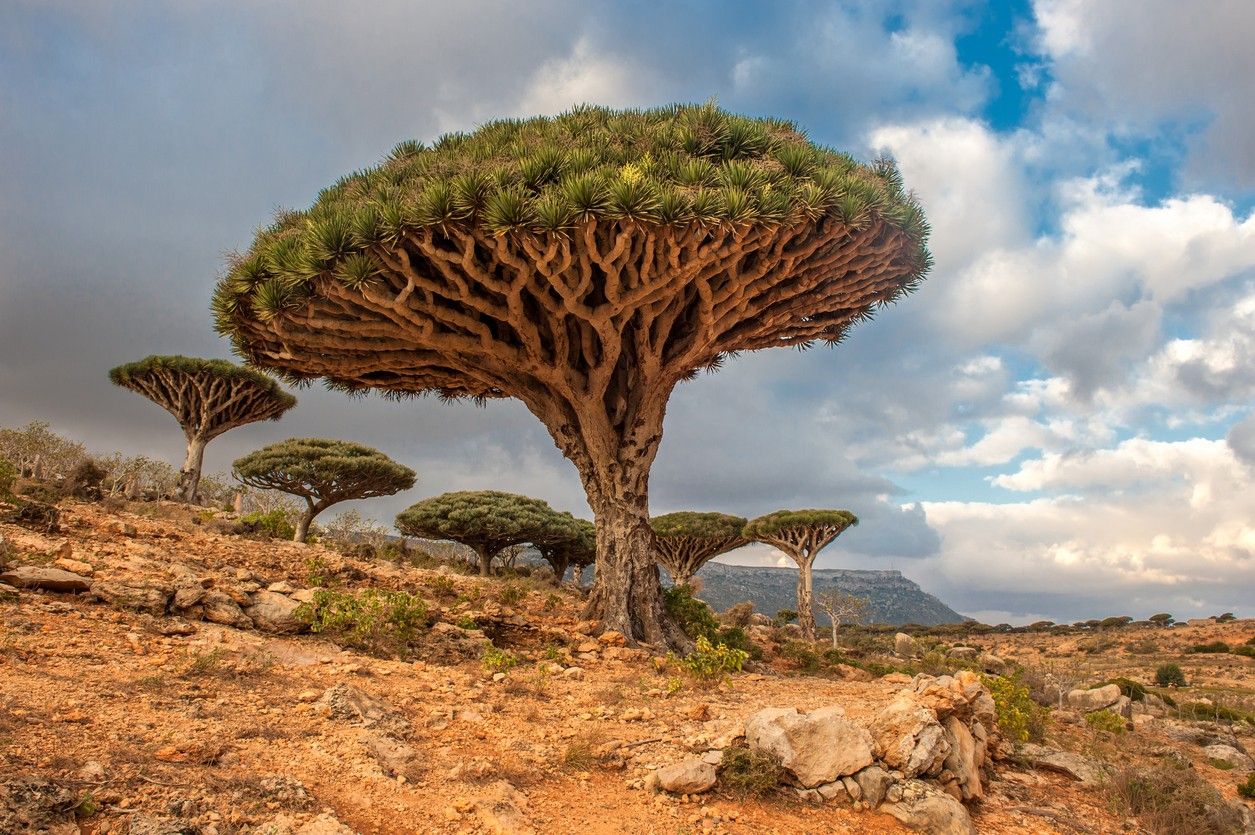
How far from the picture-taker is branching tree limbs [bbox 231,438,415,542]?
2567 centimetres

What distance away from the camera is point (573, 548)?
3362 centimetres

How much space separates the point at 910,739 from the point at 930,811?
523mm

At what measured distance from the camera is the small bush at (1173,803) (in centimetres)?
567

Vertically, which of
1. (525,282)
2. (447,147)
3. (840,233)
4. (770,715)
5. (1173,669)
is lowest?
(1173,669)

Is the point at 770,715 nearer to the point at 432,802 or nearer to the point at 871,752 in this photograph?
the point at 871,752

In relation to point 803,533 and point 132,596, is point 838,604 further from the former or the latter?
point 132,596

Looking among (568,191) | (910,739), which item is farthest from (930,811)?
(568,191)

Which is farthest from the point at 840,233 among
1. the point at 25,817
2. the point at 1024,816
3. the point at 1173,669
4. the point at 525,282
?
the point at 1173,669

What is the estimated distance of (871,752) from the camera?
16.3ft

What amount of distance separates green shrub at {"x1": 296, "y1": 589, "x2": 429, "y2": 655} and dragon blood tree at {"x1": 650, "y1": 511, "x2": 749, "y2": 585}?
25.0 metres

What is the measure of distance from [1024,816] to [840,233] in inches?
258

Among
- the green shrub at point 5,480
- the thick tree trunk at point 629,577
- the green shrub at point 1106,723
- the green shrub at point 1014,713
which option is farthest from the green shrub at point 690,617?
the green shrub at point 5,480

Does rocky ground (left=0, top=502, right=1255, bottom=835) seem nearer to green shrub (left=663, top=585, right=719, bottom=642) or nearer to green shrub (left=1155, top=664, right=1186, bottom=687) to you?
green shrub (left=663, top=585, right=719, bottom=642)

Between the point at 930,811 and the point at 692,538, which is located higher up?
the point at 692,538
